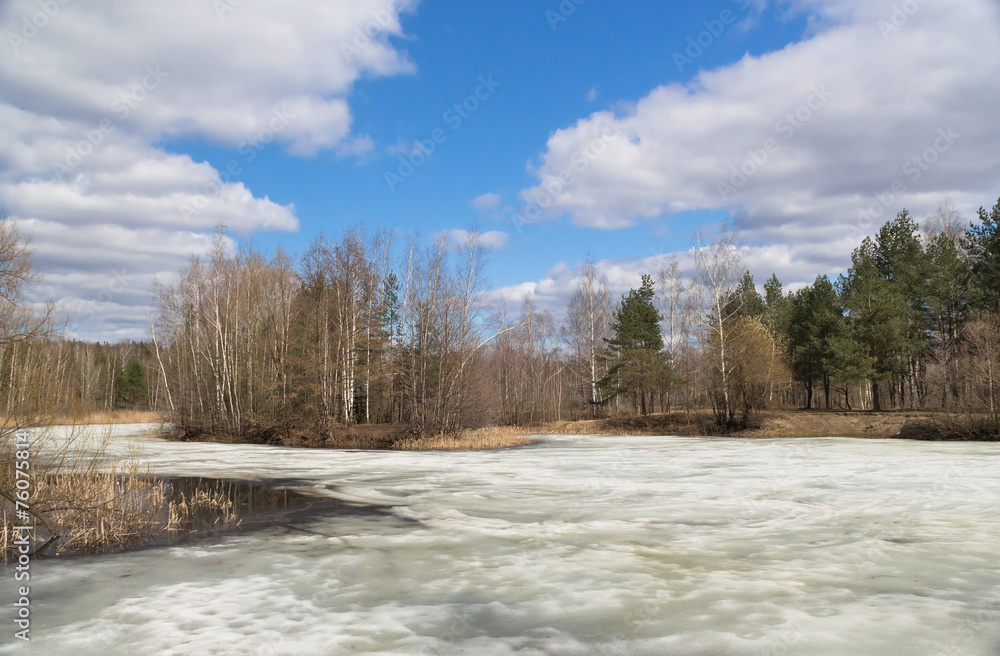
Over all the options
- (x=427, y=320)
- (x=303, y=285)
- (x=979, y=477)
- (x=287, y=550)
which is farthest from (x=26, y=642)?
(x=303, y=285)

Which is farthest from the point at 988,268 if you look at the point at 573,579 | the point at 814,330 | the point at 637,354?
the point at 573,579

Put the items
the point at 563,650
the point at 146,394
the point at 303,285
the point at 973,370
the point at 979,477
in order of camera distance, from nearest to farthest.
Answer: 1. the point at 563,650
2. the point at 979,477
3. the point at 973,370
4. the point at 303,285
5. the point at 146,394

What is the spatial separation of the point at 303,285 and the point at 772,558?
95.9 ft

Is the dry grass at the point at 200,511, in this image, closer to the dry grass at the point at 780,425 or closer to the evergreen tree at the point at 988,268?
the dry grass at the point at 780,425

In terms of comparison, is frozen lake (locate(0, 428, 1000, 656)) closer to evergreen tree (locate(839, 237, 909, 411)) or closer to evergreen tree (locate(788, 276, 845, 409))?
evergreen tree (locate(839, 237, 909, 411))

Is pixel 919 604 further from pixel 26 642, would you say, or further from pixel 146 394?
pixel 146 394

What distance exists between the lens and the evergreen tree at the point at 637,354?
39.2m

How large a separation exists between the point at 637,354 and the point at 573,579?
112 ft

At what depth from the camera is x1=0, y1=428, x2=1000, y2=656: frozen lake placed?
485 cm

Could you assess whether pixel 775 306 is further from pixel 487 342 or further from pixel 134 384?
pixel 134 384

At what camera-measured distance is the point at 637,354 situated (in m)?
39.6

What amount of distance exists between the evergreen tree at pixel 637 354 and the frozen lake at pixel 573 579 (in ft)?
86.9

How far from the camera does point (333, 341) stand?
29516mm

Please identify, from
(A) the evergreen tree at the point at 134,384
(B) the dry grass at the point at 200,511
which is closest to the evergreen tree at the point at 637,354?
(B) the dry grass at the point at 200,511
